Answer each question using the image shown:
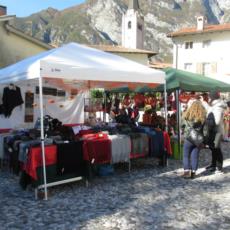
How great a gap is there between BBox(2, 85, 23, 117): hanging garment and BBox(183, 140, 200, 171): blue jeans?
429cm

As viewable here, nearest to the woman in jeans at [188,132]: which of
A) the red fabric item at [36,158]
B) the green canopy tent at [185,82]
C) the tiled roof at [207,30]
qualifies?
the green canopy tent at [185,82]

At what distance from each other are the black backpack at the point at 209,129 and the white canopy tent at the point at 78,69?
1159mm

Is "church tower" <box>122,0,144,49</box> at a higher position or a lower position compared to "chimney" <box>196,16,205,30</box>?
higher

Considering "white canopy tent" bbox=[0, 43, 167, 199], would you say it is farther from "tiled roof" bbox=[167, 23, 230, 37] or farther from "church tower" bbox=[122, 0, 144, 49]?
"church tower" bbox=[122, 0, 144, 49]

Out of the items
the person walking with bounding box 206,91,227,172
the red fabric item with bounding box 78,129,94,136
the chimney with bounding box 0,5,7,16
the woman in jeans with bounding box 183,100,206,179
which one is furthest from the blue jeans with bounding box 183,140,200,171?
the chimney with bounding box 0,5,7,16

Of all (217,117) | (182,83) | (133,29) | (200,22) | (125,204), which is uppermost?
(133,29)

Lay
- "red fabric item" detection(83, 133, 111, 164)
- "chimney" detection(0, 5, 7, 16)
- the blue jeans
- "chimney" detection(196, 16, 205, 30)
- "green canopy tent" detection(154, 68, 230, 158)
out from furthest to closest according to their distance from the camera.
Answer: "chimney" detection(196, 16, 205, 30) → "chimney" detection(0, 5, 7, 16) → "green canopy tent" detection(154, 68, 230, 158) → the blue jeans → "red fabric item" detection(83, 133, 111, 164)

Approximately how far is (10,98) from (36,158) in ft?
11.5

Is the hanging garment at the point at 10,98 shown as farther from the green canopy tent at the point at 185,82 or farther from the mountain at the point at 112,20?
the mountain at the point at 112,20

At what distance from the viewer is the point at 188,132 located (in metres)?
6.49

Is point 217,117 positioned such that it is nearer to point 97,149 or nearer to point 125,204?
point 97,149

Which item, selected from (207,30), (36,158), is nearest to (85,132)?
(36,158)

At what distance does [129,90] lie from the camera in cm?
1193

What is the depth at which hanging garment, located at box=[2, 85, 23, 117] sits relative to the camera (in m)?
8.39
